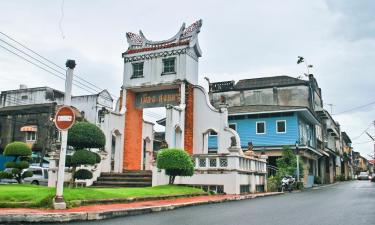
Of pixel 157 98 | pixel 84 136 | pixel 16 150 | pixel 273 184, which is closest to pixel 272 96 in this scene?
pixel 273 184

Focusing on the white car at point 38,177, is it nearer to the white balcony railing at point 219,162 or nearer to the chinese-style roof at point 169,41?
the chinese-style roof at point 169,41

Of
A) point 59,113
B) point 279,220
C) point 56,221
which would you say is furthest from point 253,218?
point 59,113

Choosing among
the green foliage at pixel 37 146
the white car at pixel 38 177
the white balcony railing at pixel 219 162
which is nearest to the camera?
the white balcony railing at pixel 219 162

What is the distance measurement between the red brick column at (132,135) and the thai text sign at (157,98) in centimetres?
44

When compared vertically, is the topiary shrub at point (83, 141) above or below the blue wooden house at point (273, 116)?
below

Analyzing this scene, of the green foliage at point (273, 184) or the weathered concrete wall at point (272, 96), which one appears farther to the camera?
the weathered concrete wall at point (272, 96)

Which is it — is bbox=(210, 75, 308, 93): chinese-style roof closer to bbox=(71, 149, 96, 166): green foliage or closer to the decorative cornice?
the decorative cornice

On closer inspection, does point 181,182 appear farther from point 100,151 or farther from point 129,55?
point 129,55

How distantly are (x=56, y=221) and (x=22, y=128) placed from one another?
35.6m

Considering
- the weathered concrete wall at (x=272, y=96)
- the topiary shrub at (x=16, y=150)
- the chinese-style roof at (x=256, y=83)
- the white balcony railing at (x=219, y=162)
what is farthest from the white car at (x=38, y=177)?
the chinese-style roof at (x=256, y=83)

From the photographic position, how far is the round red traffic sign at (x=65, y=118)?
9.98m

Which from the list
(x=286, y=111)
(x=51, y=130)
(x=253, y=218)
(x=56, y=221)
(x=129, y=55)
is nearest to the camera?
(x=56, y=221)

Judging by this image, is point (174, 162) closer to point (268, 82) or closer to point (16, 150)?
point (16, 150)

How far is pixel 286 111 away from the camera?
104 ft
